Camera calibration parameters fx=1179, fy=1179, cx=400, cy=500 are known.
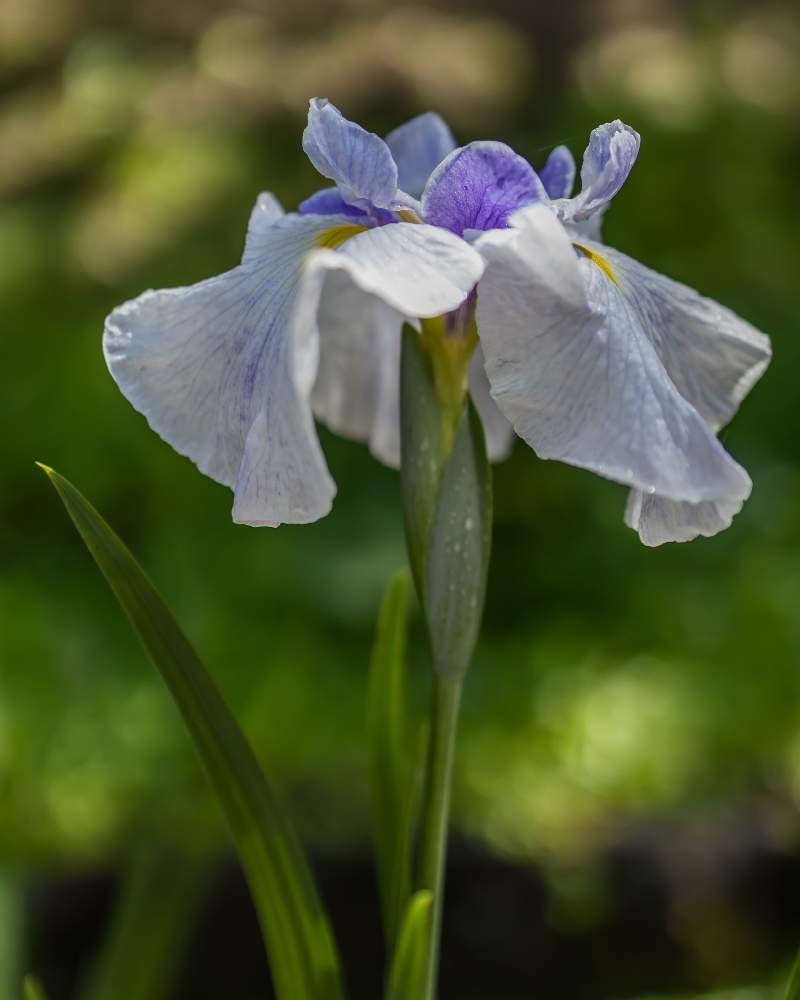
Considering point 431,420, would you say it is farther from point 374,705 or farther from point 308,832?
point 308,832

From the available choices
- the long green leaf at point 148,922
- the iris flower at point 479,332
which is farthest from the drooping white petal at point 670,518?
the long green leaf at point 148,922

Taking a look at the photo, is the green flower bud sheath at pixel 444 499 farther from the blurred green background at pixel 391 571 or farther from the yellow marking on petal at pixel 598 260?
the blurred green background at pixel 391 571

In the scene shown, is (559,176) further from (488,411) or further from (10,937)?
(10,937)

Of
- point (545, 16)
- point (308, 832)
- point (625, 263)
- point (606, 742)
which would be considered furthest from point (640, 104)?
point (625, 263)

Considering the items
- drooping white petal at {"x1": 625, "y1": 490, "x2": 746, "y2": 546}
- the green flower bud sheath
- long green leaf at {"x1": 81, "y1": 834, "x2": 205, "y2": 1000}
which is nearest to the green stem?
the green flower bud sheath

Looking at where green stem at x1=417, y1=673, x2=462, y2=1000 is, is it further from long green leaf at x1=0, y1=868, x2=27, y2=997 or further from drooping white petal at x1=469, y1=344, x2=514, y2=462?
long green leaf at x1=0, y1=868, x2=27, y2=997

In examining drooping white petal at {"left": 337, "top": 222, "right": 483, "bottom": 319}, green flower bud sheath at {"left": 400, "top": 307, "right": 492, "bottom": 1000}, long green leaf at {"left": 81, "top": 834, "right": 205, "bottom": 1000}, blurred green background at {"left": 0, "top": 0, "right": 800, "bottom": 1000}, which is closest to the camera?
drooping white petal at {"left": 337, "top": 222, "right": 483, "bottom": 319}
